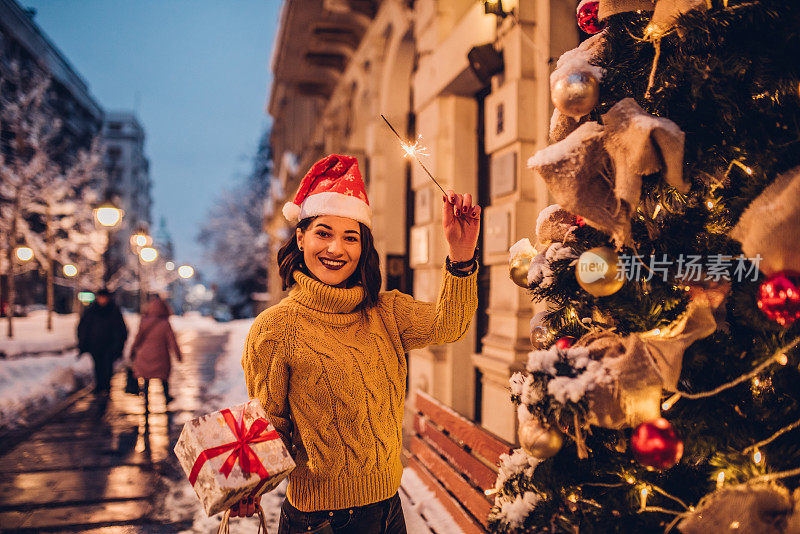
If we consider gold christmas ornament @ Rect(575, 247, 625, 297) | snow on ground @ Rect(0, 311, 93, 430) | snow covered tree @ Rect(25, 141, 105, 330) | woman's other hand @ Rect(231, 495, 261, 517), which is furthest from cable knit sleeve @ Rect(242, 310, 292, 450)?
snow covered tree @ Rect(25, 141, 105, 330)

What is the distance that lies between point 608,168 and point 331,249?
122 centimetres

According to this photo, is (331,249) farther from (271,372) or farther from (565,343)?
(565,343)

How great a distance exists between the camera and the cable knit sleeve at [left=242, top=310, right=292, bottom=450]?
6.65ft

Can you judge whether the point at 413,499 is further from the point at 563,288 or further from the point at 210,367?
the point at 210,367

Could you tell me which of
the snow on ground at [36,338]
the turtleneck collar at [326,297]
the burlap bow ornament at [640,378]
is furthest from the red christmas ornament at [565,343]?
the snow on ground at [36,338]

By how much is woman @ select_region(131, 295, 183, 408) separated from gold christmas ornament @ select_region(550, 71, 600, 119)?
7182 mm

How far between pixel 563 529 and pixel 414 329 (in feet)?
3.38

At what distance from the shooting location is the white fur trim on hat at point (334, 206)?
2258 mm

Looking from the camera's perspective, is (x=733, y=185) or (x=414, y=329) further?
(x=414, y=329)

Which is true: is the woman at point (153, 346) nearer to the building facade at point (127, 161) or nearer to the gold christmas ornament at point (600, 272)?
the gold christmas ornament at point (600, 272)

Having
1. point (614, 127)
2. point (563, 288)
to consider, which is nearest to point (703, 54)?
point (614, 127)

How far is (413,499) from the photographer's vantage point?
13.1 ft

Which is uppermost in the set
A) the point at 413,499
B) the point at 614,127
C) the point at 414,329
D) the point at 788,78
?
the point at 788,78

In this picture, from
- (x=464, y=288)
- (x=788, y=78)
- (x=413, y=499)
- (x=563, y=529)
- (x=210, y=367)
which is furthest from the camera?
(x=210, y=367)
